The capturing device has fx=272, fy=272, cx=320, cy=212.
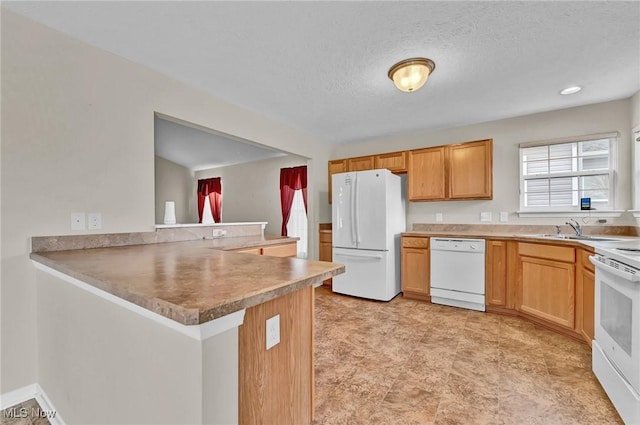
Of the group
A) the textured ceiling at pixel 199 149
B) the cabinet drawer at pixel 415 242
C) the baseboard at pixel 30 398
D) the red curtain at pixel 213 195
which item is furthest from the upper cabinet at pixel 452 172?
the red curtain at pixel 213 195

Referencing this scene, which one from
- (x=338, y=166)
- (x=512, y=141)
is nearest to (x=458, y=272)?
(x=512, y=141)

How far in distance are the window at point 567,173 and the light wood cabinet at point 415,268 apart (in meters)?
1.32

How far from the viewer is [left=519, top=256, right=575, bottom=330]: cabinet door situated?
2.49 metres

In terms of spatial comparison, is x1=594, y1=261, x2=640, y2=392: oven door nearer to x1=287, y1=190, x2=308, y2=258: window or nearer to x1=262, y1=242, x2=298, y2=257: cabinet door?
x1=262, y1=242, x2=298, y2=257: cabinet door

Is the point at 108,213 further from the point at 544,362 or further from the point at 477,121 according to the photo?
the point at 477,121

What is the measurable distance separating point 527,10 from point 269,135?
2.61 meters

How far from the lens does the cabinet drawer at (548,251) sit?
8.20ft

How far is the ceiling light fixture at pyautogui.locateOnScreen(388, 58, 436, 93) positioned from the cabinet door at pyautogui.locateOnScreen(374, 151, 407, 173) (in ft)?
5.72

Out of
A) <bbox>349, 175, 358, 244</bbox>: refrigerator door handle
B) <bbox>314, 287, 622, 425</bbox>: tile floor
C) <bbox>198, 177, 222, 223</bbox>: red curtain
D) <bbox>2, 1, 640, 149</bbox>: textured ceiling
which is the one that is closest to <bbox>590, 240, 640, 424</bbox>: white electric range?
<bbox>314, 287, 622, 425</bbox>: tile floor

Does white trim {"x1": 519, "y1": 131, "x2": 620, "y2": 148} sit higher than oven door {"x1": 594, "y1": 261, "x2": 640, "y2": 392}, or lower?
higher

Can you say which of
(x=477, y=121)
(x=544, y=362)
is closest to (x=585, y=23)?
(x=477, y=121)

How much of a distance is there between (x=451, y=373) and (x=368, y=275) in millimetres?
1691

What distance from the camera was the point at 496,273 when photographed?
3.10 metres

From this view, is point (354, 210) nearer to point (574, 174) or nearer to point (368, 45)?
point (368, 45)
